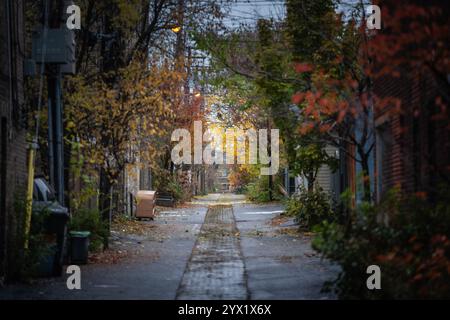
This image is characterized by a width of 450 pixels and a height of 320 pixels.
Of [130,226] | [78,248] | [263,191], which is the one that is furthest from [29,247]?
[263,191]

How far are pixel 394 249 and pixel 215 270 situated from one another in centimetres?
564

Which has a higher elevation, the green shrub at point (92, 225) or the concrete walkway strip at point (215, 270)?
the green shrub at point (92, 225)

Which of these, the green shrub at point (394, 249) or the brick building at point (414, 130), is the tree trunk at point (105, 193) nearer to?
the brick building at point (414, 130)

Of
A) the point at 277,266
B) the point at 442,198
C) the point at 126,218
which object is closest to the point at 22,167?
the point at 277,266

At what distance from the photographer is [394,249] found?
9102 millimetres

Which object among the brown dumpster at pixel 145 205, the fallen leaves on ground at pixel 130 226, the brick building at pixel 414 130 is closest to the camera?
the brick building at pixel 414 130

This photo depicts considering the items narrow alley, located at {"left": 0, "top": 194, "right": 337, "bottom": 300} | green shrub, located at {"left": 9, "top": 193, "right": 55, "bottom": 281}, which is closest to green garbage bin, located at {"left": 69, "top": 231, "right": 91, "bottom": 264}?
narrow alley, located at {"left": 0, "top": 194, "right": 337, "bottom": 300}

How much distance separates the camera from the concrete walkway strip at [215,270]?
11.3 metres

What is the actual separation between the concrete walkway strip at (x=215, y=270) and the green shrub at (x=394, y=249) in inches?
85.0

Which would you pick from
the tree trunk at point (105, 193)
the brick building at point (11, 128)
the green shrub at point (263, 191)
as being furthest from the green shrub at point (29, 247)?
the green shrub at point (263, 191)

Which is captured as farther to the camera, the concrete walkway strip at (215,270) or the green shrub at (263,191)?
the green shrub at (263,191)

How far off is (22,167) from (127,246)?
221 inches

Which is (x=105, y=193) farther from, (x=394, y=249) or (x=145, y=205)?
(x=394, y=249)

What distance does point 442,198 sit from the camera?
9852 mm
